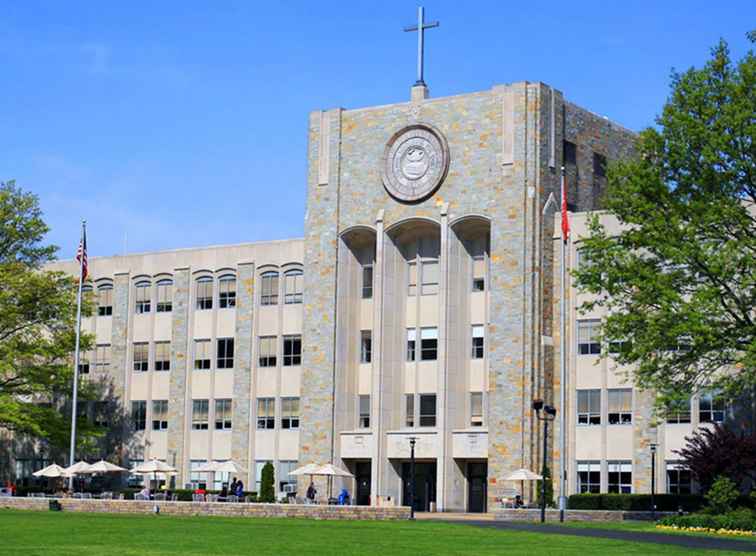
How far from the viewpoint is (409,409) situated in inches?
3000

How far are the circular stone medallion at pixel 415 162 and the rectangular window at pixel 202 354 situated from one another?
16.7 meters

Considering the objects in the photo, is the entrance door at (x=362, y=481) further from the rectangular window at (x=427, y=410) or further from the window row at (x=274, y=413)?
the window row at (x=274, y=413)

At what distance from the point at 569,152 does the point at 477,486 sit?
1815 cm

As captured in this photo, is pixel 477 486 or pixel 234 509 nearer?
pixel 234 509

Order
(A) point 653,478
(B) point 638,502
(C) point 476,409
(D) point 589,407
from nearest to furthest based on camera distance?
1. (A) point 653,478
2. (B) point 638,502
3. (D) point 589,407
4. (C) point 476,409

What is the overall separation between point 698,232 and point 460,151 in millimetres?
27394

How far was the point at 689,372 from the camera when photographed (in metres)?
49.6

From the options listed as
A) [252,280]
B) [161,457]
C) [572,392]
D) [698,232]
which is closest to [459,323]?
[572,392]

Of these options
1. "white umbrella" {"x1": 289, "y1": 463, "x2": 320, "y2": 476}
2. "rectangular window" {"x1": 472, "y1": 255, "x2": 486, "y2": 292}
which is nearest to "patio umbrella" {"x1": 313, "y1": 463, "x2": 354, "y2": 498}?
"white umbrella" {"x1": 289, "y1": 463, "x2": 320, "y2": 476}

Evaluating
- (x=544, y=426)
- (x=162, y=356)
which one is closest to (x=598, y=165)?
(x=544, y=426)

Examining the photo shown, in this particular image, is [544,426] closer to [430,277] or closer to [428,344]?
[428,344]

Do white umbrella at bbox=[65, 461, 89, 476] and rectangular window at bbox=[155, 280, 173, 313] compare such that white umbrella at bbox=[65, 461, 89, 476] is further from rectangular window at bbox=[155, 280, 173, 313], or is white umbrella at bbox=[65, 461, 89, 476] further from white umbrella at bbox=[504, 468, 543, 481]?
white umbrella at bbox=[504, 468, 543, 481]

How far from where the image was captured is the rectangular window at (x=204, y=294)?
282 ft

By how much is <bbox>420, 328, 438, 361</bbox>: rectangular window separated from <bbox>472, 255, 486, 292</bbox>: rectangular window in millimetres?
3145
